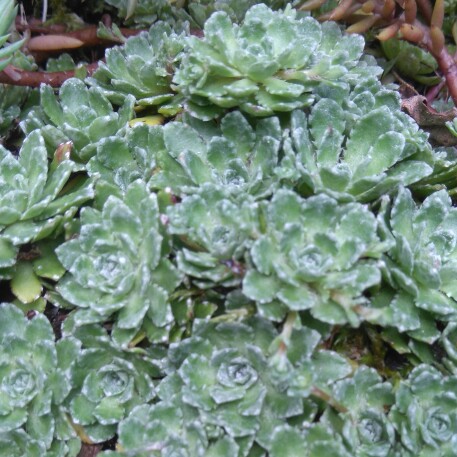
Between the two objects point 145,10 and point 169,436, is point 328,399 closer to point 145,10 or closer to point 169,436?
point 169,436

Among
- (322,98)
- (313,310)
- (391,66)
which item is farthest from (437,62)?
(313,310)

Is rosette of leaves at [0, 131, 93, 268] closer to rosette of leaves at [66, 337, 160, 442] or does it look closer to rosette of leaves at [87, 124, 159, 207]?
rosette of leaves at [87, 124, 159, 207]

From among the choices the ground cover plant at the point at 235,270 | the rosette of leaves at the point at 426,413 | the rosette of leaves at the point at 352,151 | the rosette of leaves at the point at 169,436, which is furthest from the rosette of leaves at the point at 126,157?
the rosette of leaves at the point at 426,413

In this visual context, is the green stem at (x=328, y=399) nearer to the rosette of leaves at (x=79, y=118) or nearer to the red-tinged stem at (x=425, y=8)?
the rosette of leaves at (x=79, y=118)

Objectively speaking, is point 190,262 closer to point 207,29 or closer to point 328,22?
point 207,29

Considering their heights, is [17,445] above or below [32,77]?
below

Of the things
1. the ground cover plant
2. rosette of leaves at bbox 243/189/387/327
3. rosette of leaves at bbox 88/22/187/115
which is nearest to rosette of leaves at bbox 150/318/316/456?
the ground cover plant

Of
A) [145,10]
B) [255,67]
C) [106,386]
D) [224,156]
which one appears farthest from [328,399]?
[145,10]
